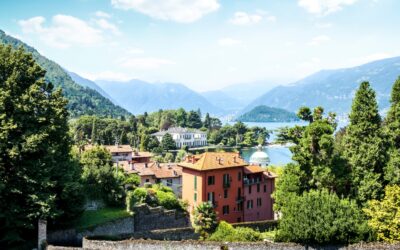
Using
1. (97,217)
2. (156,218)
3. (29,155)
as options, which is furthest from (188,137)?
(29,155)

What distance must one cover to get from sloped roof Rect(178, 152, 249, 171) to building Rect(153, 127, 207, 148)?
116806mm

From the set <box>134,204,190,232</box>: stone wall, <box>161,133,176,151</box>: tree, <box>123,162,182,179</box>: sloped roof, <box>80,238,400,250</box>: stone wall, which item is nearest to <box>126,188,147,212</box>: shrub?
<box>134,204,190,232</box>: stone wall

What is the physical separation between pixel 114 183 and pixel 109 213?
2.90 m

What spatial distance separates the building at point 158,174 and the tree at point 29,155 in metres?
24.8

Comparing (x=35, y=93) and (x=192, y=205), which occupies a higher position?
(x=35, y=93)

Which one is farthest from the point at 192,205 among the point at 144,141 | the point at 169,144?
the point at 169,144

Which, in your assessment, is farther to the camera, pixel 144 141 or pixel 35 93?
pixel 144 141

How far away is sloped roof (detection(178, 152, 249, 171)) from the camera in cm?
4222

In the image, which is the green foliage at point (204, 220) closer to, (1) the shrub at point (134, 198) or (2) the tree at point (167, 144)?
(1) the shrub at point (134, 198)

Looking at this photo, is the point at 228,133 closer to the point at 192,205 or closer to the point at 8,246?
the point at 192,205

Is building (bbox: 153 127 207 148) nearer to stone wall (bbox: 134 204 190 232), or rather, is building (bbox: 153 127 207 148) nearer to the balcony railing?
the balcony railing

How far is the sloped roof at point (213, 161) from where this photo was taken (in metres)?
42.2

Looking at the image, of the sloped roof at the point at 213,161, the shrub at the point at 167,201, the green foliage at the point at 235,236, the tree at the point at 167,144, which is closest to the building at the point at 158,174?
the sloped roof at the point at 213,161

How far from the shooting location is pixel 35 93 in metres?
28.1
